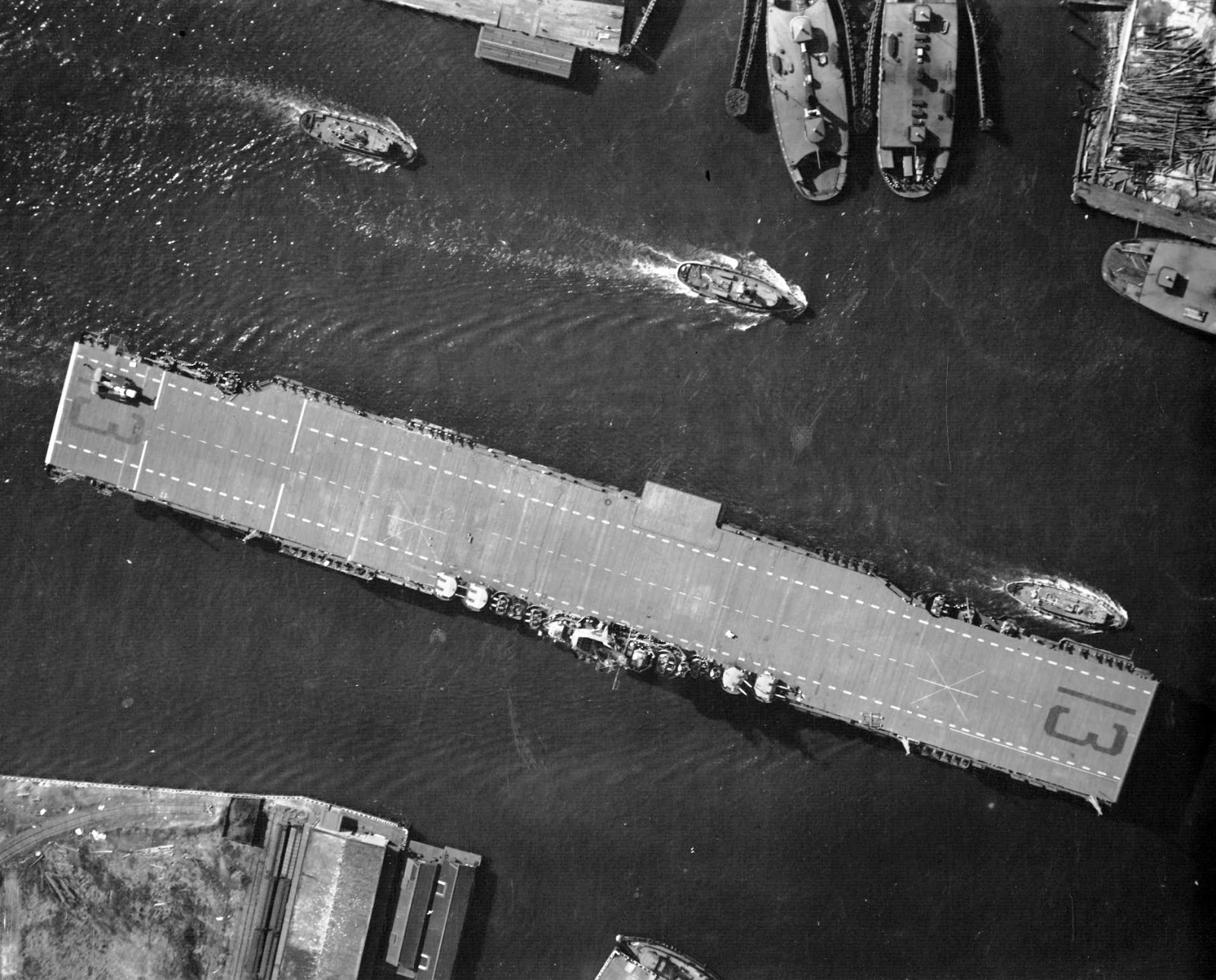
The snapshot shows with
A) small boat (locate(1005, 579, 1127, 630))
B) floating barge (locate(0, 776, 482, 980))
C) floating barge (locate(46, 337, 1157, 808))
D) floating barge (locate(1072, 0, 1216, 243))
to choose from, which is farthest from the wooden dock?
floating barge (locate(0, 776, 482, 980))

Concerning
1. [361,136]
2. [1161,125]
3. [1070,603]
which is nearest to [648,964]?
[1070,603]

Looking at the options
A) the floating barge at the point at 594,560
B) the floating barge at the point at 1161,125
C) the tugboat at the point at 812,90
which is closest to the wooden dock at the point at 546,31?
the tugboat at the point at 812,90

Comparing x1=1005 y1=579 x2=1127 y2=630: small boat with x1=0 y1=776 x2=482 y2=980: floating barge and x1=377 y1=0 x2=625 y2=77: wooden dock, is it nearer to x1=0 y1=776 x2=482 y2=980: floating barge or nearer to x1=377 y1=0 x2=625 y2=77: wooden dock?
x1=0 y1=776 x2=482 y2=980: floating barge

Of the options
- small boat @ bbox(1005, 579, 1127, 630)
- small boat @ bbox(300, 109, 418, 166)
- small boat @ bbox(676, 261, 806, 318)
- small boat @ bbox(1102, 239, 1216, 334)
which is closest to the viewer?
small boat @ bbox(1102, 239, 1216, 334)

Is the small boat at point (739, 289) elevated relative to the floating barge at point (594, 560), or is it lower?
elevated

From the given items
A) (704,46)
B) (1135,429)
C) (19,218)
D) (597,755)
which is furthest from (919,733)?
(19,218)

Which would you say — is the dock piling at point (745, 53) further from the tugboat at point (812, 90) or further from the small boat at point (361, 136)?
the small boat at point (361, 136)
